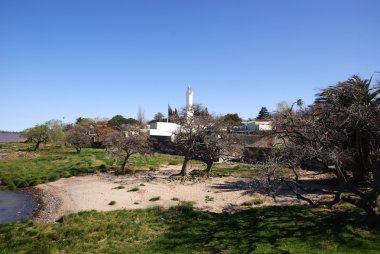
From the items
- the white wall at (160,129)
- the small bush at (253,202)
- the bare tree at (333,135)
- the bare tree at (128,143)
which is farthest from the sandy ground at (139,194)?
the white wall at (160,129)

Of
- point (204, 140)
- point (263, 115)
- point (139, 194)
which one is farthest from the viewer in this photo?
point (263, 115)

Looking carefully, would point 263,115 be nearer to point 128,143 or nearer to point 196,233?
point 128,143

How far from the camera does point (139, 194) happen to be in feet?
65.5

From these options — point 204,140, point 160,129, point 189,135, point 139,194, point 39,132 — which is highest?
point 160,129

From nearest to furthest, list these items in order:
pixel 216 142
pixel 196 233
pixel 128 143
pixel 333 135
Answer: pixel 196 233 → pixel 333 135 → pixel 216 142 → pixel 128 143

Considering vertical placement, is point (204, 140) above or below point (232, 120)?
below

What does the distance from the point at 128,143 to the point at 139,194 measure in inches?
377

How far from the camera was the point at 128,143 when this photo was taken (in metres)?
28.8

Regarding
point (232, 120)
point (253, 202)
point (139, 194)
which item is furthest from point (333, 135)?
point (232, 120)

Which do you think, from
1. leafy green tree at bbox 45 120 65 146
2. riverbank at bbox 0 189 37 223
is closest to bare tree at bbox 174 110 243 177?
riverbank at bbox 0 189 37 223

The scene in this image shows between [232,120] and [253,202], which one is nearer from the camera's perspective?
[253,202]

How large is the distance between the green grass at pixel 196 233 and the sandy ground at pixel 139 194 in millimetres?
1665

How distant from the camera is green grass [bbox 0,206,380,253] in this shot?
1065cm

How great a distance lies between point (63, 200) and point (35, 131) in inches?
1581
